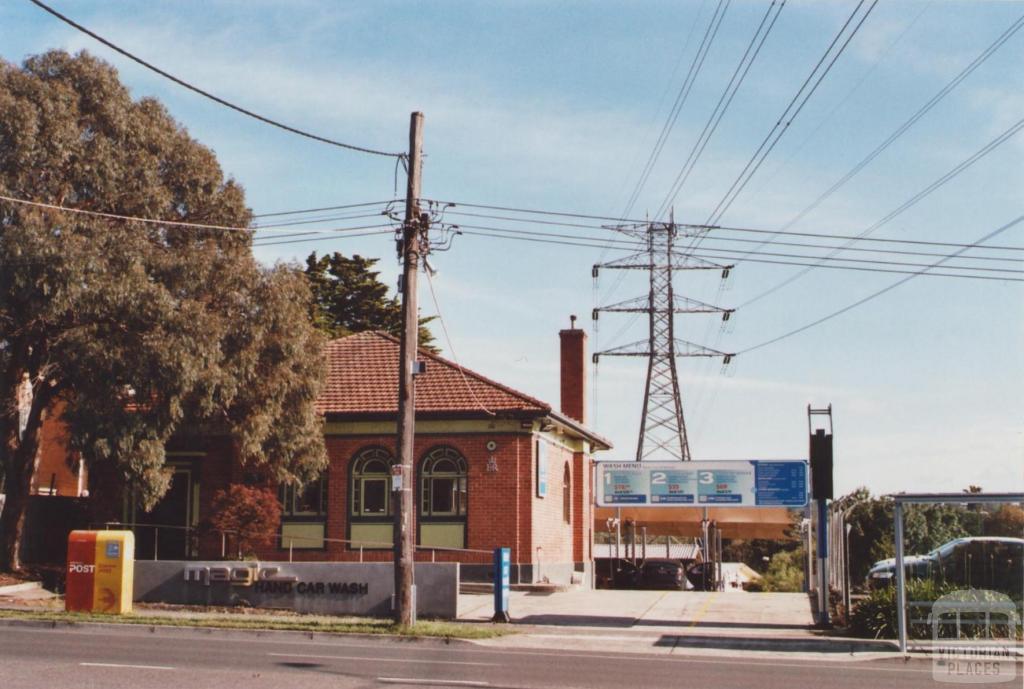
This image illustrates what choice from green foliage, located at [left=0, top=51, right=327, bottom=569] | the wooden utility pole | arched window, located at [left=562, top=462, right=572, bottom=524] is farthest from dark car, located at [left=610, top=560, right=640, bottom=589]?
the wooden utility pole

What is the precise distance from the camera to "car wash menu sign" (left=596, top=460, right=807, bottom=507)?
32531 mm

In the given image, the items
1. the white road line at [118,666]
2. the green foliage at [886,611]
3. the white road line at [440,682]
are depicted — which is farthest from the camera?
the green foliage at [886,611]

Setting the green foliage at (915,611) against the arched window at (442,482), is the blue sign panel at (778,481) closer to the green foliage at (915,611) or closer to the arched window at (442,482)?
the arched window at (442,482)

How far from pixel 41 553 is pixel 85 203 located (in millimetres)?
10343

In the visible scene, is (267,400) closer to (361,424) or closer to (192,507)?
(361,424)

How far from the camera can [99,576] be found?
22.9m

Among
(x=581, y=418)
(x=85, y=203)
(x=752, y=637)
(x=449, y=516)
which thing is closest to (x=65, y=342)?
(x=85, y=203)

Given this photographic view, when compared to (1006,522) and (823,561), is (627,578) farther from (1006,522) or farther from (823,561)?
(1006,522)

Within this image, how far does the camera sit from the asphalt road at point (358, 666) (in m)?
13.5

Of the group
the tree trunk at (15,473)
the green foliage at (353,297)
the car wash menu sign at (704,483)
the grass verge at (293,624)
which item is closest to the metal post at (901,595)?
the grass verge at (293,624)

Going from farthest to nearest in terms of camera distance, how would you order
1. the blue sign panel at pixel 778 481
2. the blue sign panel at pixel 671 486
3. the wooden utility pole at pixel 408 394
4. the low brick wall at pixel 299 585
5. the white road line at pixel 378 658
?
1. the blue sign panel at pixel 671 486
2. the blue sign panel at pixel 778 481
3. the low brick wall at pixel 299 585
4. the wooden utility pole at pixel 408 394
5. the white road line at pixel 378 658

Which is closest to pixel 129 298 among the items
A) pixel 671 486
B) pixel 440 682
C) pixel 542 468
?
pixel 542 468

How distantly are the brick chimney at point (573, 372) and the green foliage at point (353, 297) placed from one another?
2026 centimetres

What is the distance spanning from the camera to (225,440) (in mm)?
32406
